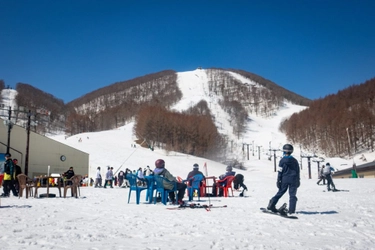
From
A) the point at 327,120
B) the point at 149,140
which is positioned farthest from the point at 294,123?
the point at 149,140

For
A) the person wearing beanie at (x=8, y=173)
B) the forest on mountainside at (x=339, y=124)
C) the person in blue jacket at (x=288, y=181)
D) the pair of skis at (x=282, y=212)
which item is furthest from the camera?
the forest on mountainside at (x=339, y=124)

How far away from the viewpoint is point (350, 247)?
374 centimetres

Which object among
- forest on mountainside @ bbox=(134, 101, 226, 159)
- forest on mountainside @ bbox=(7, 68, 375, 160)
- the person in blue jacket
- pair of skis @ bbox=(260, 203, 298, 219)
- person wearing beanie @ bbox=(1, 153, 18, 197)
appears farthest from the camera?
forest on mountainside @ bbox=(7, 68, 375, 160)

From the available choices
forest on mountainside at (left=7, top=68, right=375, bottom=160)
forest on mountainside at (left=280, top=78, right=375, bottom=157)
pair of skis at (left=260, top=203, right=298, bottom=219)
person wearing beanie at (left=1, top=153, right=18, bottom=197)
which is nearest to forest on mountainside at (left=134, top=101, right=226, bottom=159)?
forest on mountainside at (left=7, top=68, right=375, bottom=160)

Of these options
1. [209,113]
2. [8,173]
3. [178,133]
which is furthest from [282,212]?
[209,113]

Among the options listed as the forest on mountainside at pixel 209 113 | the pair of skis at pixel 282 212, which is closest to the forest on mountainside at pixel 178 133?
the forest on mountainside at pixel 209 113

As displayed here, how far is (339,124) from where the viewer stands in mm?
74625

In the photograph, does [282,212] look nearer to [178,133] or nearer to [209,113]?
[178,133]

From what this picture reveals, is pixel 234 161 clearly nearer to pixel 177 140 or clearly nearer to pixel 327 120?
pixel 177 140

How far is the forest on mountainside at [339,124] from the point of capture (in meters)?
71.5

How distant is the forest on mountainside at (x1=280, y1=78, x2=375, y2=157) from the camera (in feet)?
235

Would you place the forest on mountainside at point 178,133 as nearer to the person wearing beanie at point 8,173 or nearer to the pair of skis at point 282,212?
the person wearing beanie at point 8,173

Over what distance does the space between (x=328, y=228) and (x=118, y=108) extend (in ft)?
376

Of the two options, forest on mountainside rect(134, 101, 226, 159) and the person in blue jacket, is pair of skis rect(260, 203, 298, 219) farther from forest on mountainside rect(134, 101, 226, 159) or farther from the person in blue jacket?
forest on mountainside rect(134, 101, 226, 159)
